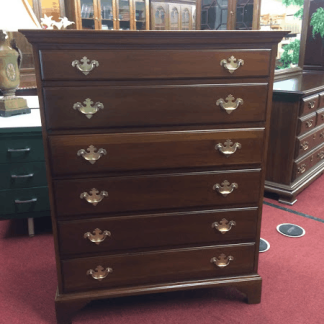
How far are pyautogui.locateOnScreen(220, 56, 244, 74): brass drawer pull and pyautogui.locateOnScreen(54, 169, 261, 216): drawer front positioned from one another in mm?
431

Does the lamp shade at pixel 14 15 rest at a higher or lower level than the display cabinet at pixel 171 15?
lower

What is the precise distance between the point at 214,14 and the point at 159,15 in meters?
2.48

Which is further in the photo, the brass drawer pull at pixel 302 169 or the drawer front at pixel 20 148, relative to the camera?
the brass drawer pull at pixel 302 169

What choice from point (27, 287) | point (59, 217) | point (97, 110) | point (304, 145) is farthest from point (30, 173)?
point (304, 145)

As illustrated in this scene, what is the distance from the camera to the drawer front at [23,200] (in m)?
2.20

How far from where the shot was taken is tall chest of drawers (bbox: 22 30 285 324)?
1.31 m

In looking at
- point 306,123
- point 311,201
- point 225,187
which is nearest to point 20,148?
point 225,187

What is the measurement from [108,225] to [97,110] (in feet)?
1.63

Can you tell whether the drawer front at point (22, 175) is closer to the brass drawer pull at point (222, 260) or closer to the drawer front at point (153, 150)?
the drawer front at point (153, 150)

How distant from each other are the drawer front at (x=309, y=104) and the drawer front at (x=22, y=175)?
1.91m

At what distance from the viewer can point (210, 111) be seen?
1.43 m

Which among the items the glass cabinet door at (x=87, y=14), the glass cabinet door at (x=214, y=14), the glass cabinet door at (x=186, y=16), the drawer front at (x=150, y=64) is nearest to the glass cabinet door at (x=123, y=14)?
the glass cabinet door at (x=87, y=14)

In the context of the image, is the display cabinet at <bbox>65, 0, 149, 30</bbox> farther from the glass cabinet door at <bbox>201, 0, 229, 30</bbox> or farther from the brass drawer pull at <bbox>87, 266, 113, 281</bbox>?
the brass drawer pull at <bbox>87, 266, 113, 281</bbox>

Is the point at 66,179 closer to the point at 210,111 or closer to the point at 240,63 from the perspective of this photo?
the point at 210,111
